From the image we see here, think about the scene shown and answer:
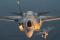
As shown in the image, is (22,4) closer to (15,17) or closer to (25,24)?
(15,17)

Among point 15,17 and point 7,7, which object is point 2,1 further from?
point 15,17

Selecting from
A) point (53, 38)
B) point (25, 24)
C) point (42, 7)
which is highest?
point (42, 7)

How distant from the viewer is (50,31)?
57.7ft

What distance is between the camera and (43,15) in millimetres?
14664

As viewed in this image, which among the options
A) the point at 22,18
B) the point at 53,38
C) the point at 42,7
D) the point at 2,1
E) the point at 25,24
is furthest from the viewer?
the point at 2,1

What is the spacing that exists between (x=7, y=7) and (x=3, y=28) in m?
2.85

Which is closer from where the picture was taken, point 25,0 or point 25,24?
point 25,24

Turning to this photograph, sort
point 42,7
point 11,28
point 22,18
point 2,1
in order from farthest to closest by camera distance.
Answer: point 2,1
point 42,7
point 11,28
point 22,18

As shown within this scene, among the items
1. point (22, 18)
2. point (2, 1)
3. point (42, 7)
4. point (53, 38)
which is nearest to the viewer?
point (22, 18)

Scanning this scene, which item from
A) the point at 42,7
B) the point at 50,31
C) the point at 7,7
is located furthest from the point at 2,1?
the point at 50,31

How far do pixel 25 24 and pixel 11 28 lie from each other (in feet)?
16.2

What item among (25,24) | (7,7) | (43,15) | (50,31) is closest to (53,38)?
(50,31)

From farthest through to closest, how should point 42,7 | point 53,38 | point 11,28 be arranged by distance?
point 42,7 < point 11,28 < point 53,38

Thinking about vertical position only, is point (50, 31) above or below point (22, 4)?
below
